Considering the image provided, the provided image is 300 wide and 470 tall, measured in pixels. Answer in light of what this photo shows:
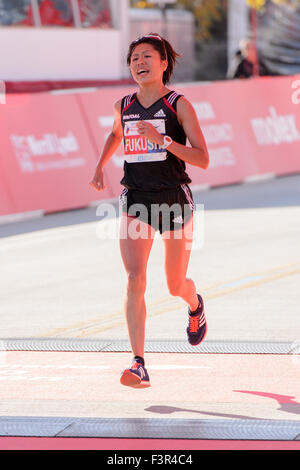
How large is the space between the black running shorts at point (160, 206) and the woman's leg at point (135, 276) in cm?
6

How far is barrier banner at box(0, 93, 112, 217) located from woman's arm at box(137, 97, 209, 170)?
832 centimetres

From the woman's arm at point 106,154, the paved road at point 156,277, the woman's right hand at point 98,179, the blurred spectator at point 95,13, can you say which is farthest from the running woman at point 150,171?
the blurred spectator at point 95,13

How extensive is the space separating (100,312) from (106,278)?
1669mm

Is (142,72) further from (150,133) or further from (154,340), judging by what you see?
(154,340)

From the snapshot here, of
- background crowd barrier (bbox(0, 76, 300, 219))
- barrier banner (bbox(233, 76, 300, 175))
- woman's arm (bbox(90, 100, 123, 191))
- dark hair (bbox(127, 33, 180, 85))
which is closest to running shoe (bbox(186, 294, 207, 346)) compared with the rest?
woman's arm (bbox(90, 100, 123, 191))

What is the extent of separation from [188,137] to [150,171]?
292mm

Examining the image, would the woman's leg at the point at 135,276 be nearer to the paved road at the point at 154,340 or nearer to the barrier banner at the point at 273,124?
the paved road at the point at 154,340

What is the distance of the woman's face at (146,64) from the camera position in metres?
6.11

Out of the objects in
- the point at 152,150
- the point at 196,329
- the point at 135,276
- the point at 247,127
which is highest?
the point at 247,127

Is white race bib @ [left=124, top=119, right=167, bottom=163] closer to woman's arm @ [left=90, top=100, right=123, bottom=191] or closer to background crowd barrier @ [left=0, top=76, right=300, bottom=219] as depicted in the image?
woman's arm @ [left=90, top=100, right=123, bottom=191]

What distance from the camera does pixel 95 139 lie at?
15.7 metres

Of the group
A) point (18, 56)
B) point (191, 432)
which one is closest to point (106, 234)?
point (191, 432)

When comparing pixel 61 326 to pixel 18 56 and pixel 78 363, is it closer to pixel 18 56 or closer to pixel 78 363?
pixel 78 363

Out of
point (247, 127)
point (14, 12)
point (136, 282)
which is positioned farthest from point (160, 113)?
point (14, 12)
